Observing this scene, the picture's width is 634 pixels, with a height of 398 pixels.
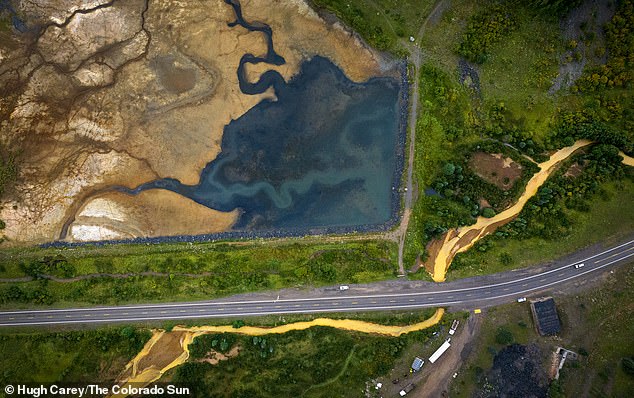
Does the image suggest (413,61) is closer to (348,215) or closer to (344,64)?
(344,64)

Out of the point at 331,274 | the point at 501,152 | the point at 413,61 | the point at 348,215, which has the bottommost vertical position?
the point at 331,274

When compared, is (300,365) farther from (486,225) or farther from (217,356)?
(486,225)

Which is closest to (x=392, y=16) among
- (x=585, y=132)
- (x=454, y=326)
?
(x=585, y=132)

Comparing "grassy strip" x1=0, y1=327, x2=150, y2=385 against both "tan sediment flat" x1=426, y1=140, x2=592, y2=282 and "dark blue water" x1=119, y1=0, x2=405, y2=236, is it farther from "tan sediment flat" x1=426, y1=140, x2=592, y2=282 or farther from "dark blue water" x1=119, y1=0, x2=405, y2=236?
"tan sediment flat" x1=426, y1=140, x2=592, y2=282

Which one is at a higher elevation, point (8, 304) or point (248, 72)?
point (248, 72)

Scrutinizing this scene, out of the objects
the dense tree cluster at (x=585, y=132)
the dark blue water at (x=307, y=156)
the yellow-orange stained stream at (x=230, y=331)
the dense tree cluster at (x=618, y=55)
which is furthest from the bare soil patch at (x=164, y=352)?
the dense tree cluster at (x=618, y=55)

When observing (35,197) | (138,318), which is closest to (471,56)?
(138,318)
